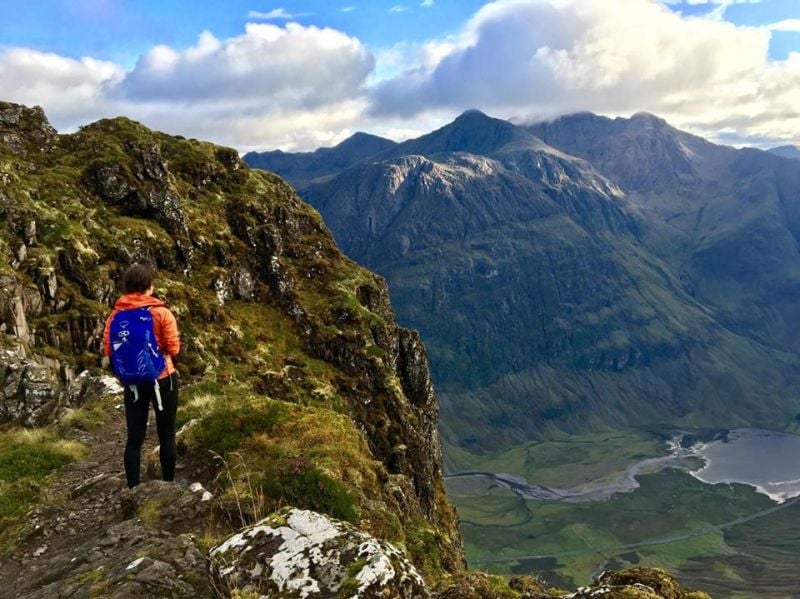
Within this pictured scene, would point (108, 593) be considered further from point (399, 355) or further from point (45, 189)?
point (399, 355)

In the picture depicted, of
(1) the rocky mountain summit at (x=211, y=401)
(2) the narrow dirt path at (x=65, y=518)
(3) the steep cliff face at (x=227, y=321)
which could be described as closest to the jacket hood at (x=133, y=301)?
(1) the rocky mountain summit at (x=211, y=401)

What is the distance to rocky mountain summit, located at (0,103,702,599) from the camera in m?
10.9

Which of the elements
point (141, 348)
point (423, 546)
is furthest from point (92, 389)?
point (141, 348)

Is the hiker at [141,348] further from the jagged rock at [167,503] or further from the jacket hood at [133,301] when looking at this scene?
the jagged rock at [167,503]

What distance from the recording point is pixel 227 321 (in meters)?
65.9

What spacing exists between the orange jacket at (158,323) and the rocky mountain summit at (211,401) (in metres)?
3.75

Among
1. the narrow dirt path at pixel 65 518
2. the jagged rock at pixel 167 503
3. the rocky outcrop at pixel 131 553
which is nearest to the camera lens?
the rocky outcrop at pixel 131 553

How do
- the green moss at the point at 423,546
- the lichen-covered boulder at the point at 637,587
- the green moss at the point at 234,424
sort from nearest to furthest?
the lichen-covered boulder at the point at 637,587
the green moss at the point at 234,424
the green moss at the point at 423,546

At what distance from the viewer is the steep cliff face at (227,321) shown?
1962cm

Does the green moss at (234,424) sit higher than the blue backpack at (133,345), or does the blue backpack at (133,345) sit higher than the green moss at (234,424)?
the blue backpack at (133,345)

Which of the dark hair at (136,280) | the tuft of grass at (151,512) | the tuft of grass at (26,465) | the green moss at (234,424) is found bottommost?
the tuft of grass at (26,465)

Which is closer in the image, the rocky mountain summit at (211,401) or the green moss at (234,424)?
the rocky mountain summit at (211,401)

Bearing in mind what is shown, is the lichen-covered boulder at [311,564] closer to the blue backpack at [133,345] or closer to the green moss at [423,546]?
the blue backpack at [133,345]

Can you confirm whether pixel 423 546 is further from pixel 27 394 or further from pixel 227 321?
pixel 227 321
